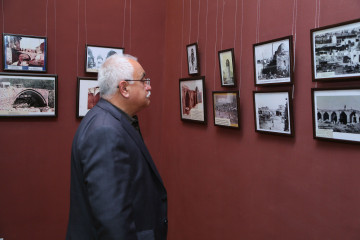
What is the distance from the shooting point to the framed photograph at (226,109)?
2.87m

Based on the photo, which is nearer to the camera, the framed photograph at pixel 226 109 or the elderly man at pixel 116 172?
the elderly man at pixel 116 172

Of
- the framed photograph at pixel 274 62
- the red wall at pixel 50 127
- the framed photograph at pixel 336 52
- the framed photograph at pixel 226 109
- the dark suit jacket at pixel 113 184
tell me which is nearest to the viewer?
the dark suit jacket at pixel 113 184

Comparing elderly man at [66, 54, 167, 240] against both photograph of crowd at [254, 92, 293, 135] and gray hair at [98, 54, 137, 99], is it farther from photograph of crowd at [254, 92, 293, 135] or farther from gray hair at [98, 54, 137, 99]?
photograph of crowd at [254, 92, 293, 135]

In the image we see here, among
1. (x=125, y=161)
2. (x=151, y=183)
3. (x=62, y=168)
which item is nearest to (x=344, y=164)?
(x=151, y=183)

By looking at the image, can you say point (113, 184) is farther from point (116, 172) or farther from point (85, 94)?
point (85, 94)

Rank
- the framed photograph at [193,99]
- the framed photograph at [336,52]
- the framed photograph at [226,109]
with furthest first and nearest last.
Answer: the framed photograph at [193,99], the framed photograph at [226,109], the framed photograph at [336,52]

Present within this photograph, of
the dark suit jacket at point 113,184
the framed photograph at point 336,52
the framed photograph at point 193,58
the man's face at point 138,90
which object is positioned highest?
the framed photograph at point 193,58

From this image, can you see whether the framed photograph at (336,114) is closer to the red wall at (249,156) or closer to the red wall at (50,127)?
the red wall at (249,156)

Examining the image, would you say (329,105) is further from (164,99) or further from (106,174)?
(164,99)

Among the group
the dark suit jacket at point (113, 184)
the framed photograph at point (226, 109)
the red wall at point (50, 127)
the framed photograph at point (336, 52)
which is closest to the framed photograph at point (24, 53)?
the red wall at point (50, 127)

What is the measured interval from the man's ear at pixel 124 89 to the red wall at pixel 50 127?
1795 mm

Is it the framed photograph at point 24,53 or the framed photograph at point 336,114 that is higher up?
the framed photograph at point 24,53

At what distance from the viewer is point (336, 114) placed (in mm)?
2037

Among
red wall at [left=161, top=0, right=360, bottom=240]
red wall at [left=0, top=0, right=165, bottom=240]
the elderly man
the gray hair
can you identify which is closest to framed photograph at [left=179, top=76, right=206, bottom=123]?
red wall at [left=161, top=0, right=360, bottom=240]
